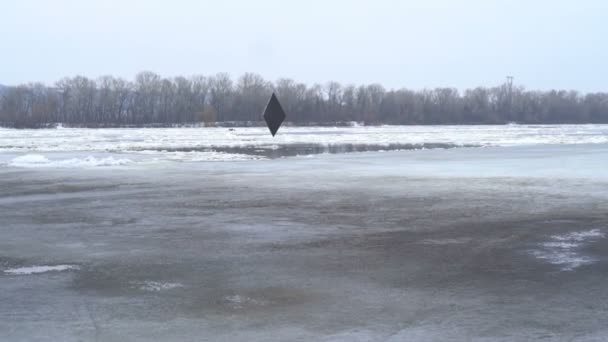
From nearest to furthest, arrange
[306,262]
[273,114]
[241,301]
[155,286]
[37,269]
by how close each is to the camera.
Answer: [241,301] → [155,286] → [37,269] → [306,262] → [273,114]

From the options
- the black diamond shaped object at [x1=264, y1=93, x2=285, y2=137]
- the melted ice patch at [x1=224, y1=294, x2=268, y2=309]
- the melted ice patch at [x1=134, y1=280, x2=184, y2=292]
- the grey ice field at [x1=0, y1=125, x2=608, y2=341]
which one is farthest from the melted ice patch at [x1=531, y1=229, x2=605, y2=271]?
the black diamond shaped object at [x1=264, y1=93, x2=285, y2=137]

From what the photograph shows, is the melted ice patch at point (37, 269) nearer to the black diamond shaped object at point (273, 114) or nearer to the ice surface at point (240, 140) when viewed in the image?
the black diamond shaped object at point (273, 114)

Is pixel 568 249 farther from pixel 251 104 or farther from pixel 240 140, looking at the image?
pixel 251 104

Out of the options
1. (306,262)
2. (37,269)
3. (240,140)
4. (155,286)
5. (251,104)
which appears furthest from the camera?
(251,104)

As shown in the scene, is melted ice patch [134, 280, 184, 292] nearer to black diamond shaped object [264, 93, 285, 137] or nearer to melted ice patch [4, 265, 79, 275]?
melted ice patch [4, 265, 79, 275]

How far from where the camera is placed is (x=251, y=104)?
128375mm

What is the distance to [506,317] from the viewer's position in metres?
6.11

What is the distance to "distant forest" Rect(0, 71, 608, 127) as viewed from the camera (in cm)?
12838

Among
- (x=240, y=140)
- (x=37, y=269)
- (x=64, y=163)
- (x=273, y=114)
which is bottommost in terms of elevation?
(x=37, y=269)

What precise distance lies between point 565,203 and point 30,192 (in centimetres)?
1213

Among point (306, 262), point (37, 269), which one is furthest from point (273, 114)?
point (37, 269)

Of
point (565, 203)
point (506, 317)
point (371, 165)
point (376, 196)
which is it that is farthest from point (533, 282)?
point (371, 165)

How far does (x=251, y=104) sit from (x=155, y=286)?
121991mm

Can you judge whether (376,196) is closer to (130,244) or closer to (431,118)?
(130,244)
